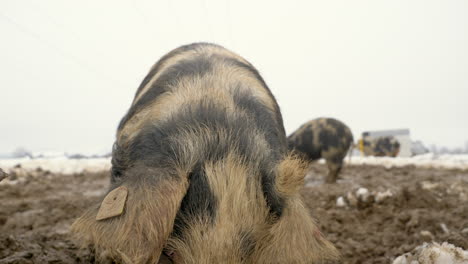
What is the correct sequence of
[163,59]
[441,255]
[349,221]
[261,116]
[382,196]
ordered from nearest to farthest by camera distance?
1. [441,255]
2. [261,116]
3. [163,59]
4. [349,221]
5. [382,196]

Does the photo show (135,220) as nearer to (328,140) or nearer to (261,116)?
(261,116)

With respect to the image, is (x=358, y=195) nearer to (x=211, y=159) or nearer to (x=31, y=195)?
(x=211, y=159)

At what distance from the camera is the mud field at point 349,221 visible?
8.50 feet

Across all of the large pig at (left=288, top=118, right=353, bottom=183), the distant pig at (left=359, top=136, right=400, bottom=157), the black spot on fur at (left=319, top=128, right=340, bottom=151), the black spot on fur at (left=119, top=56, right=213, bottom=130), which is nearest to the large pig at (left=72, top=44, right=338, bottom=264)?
the black spot on fur at (left=119, top=56, right=213, bottom=130)

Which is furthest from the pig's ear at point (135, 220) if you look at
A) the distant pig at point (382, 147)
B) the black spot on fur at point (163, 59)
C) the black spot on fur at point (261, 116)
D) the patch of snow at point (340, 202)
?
the distant pig at point (382, 147)

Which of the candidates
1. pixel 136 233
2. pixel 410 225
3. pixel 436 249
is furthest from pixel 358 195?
pixel 136 233

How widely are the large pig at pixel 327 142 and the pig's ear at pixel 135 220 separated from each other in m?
7.53

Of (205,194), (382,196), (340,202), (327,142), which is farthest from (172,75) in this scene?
(327,142)

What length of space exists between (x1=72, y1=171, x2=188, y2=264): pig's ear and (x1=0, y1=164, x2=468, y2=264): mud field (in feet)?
2.94

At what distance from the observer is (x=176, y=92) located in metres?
2.41

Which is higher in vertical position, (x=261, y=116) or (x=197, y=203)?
(x=261, y=116)

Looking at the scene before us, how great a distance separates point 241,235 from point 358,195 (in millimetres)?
3721

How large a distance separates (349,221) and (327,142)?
5.19 meters

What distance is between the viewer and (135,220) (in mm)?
1572
